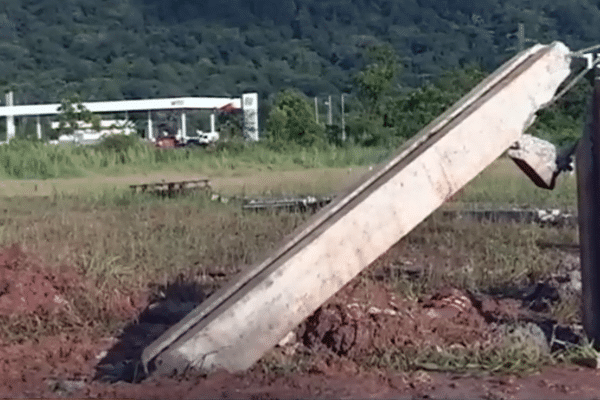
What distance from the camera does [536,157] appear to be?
227 inches

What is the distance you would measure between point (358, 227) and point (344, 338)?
28.8 inches

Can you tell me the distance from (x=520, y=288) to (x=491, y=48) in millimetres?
82153

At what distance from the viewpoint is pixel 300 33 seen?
110m

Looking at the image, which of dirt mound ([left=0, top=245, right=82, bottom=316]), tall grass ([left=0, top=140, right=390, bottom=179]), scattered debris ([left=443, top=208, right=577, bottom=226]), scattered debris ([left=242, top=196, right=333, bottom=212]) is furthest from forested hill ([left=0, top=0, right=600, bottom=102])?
dirt mound ([left=0, top=245, right=82, bottom=316])

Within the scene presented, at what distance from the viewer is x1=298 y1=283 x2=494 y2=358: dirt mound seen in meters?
5.70

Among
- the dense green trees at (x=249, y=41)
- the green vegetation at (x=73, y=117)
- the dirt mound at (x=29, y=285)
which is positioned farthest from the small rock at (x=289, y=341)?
the dense green trees at (x=249, y=41)

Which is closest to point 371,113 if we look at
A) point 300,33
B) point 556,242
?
point 556,242

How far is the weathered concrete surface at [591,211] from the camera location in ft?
18.3

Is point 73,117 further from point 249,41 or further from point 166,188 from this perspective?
point 249,41

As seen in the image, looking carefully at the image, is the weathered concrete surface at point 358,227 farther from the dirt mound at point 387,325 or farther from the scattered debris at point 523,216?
the scattered debris at point 523,216

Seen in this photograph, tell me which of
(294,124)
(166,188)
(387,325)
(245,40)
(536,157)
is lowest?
(294,124)

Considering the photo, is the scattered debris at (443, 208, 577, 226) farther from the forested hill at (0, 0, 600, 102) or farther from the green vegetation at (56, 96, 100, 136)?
the forested hill at (0, 0, 600, 102)

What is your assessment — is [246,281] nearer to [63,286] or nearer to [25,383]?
[25,383]

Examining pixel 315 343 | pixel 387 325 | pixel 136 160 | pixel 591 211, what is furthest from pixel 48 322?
pixel 136 160
